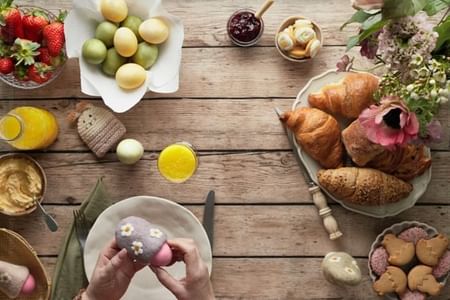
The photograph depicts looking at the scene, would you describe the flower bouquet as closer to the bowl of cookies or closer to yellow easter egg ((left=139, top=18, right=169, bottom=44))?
the bowl of cookies

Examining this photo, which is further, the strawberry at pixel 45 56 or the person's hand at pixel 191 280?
the strawberry at pixel 45 56

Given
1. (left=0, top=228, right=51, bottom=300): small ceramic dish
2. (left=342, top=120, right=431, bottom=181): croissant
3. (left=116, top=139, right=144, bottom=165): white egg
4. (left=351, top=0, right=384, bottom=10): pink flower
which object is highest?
(left=351, top=0, right=384, bottom=10): pink flower

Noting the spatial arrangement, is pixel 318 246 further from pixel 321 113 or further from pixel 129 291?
pixel 129 291

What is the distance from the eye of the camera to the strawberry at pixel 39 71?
1496 mm

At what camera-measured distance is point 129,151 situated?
1.52 metres

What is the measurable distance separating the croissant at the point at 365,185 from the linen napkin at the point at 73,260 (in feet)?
1.60

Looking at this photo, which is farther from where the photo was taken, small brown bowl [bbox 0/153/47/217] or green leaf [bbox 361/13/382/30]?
small brown bowl [bbox 0/153/47/217]

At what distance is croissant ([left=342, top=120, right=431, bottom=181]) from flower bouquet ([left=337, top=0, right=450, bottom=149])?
18 centimetres

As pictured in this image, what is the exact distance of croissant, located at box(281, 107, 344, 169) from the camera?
147cm

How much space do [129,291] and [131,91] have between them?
1.44ft

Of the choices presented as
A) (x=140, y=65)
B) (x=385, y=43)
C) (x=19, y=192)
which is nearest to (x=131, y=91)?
(x=140, y=65)

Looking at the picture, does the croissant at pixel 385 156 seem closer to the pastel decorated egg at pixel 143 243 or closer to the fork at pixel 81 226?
the pastel decorated egg at pixel 143 243

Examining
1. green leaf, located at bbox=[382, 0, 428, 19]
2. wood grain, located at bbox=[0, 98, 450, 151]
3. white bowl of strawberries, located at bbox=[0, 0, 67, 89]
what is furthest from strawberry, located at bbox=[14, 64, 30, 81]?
green leaf, located at bbox=[382, 0, 428, 19]

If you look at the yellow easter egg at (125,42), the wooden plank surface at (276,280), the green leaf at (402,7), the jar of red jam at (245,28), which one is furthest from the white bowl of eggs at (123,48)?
the green leaf at (402,7)
